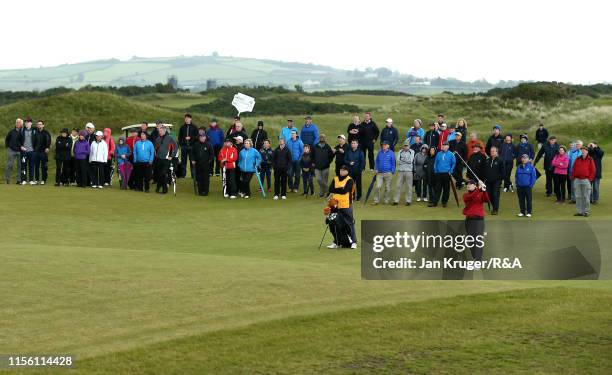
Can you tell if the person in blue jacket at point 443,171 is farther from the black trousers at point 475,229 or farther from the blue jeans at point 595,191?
the black trousers at point 475,229

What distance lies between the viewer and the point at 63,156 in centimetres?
3391

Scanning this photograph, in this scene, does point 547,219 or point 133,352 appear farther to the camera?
point 547,219

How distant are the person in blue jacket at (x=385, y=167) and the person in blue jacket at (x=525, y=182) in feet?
14.6

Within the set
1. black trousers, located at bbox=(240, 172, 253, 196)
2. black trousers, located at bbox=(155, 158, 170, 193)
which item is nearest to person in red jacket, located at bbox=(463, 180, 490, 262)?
black trousers, located at bbox=(240, 172, 253, 196)

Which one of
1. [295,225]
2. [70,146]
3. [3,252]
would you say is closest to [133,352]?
[3,252]

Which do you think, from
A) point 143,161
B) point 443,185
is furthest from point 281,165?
point 443,185

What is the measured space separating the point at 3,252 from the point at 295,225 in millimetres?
10496

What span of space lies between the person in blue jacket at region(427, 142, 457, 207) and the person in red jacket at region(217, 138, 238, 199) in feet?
23.6

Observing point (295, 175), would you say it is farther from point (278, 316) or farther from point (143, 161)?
point (278, 316)

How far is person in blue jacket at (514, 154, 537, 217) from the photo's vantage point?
2938 centimetres

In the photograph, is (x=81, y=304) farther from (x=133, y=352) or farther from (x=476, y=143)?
(x=476, y=143)

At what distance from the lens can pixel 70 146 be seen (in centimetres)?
3372

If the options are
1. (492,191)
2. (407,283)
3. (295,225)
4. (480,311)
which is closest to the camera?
(480,311)

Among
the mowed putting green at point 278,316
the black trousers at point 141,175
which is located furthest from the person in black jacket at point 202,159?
the mowed putting green at point 278,316
